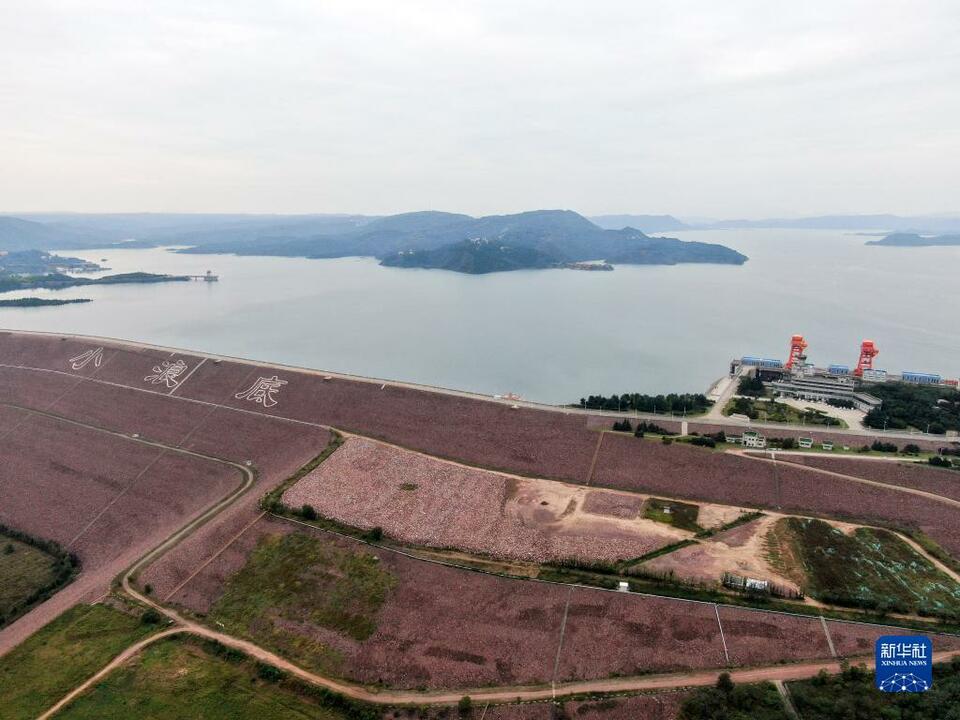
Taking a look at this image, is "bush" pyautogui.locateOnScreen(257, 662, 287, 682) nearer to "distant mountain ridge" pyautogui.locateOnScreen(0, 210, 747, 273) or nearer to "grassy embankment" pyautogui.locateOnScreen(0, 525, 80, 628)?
"grassy embankment" pyautogui.locateOnScreen(0, 525, 80, 628)

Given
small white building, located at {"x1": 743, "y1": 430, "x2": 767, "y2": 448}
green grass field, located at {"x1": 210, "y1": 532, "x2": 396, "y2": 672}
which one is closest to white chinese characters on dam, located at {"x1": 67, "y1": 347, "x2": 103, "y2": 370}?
green grass field, located at {"x1": 210, "y1": 532, "x2": 396, "y2": 672}

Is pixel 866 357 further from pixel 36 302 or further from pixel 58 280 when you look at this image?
pixel 58 280

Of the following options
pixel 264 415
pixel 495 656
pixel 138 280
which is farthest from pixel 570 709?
pixel 138 280

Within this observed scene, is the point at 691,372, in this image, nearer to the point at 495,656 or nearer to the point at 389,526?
the point at 389,526

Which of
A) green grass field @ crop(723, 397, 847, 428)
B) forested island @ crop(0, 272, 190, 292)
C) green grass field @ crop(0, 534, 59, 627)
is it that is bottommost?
green grass field @ crop(0, 534, 59, 627)

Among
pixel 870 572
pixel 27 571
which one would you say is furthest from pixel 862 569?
pixel 27 571
